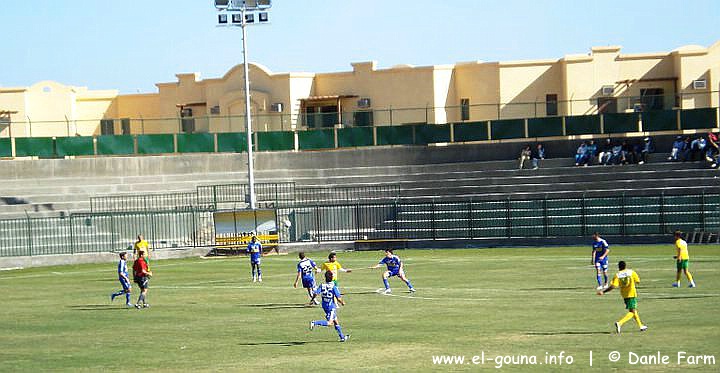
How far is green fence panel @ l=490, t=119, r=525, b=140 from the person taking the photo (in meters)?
66.7

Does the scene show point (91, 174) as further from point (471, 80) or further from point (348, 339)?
point (348, 339)

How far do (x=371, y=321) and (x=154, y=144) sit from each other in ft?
146

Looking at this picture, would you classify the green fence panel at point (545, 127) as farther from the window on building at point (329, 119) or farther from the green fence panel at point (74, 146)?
the green fence panel at point (74, 146)

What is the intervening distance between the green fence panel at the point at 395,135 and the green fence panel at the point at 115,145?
15854 millimetres

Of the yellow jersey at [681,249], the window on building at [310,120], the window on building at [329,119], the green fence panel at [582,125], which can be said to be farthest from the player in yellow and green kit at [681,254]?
the window on building at [310,120]

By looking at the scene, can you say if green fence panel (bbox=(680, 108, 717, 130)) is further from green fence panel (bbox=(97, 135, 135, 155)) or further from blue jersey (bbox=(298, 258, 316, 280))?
blue jersey (bbox=(298, 258, 316, 280))

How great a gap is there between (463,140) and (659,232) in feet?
59.7

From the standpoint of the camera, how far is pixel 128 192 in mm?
62344

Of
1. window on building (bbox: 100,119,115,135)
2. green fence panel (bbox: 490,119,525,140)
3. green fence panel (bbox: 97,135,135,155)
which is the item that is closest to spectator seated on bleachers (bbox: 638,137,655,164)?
green fence panel (bbox: 490,119,525,140)

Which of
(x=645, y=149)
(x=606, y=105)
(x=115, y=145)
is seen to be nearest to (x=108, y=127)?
(x=115, y=145)

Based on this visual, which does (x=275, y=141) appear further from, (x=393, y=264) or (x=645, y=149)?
(x=393, y=264)

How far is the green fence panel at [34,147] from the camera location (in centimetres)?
6638

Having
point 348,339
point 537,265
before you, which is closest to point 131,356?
point 348,339

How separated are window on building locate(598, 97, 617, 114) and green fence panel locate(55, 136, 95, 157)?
32258mm
